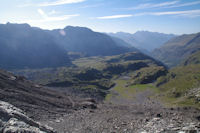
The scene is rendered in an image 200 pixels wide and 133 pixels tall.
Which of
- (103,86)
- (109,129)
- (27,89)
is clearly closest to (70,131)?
(109,129)

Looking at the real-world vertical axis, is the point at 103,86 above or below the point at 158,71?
below

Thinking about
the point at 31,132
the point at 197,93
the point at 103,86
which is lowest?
the point at 103,86

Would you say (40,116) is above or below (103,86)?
above

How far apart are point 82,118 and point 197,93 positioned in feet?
217

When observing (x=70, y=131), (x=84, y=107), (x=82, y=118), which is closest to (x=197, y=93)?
(x=84, y=107)

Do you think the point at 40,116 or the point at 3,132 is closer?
the point at 3,132

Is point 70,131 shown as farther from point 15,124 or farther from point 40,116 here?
point 15,124

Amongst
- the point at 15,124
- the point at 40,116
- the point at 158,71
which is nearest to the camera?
the point at 15,124

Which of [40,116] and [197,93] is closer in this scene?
[40,116]

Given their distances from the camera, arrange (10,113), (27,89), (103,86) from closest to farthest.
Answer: (10,113) → (27,89) → (103,86)

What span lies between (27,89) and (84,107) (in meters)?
24.8

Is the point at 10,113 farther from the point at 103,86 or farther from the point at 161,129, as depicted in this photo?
the point at 103,86

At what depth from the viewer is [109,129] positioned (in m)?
39.0

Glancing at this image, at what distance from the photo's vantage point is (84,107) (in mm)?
66500
